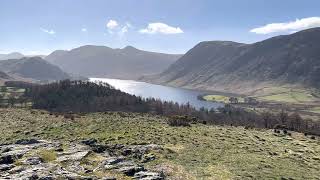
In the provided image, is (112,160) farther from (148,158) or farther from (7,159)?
(7,159)

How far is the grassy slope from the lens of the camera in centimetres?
4783

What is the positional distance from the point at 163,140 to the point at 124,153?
29.9 ft

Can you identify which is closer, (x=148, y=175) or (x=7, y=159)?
(x=148, y=175)

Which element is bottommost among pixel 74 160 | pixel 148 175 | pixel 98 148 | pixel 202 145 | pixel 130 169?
pixel 148 175

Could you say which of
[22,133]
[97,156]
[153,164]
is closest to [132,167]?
[153,164]

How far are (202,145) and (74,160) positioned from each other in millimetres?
20720

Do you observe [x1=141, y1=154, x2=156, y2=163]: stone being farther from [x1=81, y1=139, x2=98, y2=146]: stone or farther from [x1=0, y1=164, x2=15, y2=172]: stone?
[x1=0, y1=164, x2=15, y2=172]: stone

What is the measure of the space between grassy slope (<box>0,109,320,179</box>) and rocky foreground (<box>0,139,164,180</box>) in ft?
9.62

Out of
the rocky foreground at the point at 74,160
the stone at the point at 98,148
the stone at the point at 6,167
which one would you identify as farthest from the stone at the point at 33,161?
the stone at the point at 98,148

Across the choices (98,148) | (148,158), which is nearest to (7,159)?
(98,148)

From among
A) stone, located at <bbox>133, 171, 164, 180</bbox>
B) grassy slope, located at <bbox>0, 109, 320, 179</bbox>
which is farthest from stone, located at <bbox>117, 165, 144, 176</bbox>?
grassy slope, located at <bbox>0, 109, 320, 179</bbox>

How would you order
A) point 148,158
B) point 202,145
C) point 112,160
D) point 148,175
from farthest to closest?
point 202,145
point 148,158
point 112,160
point 148,175

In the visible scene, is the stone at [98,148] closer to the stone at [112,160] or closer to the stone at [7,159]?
the stone at [112,160]

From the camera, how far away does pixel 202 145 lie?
195ft
